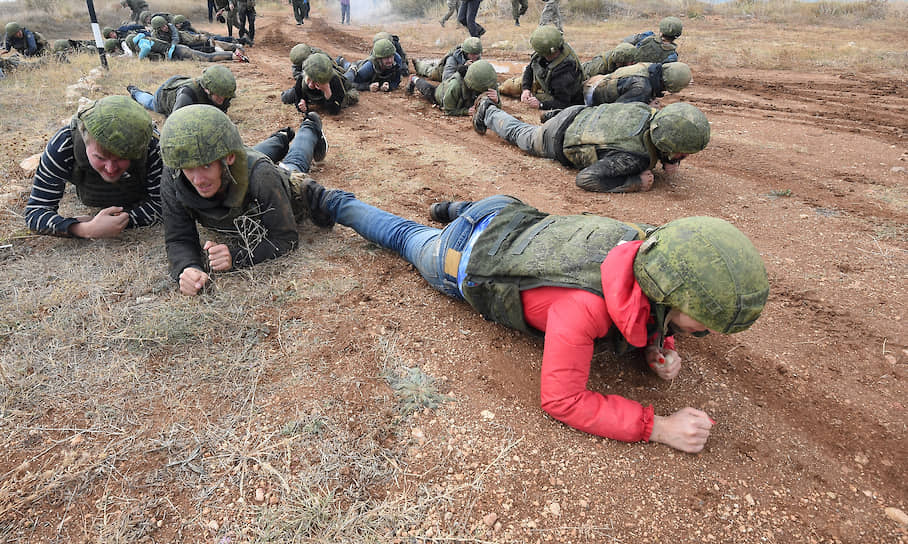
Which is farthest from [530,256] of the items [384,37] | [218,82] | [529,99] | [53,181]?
[384,37]

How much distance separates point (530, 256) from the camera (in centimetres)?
219

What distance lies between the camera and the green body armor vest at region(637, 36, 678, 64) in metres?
7.58

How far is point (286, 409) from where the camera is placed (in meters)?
2.12

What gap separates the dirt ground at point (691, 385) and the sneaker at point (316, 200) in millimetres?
148

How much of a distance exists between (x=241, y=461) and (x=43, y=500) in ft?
2.14

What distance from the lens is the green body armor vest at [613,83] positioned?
6.11 metres

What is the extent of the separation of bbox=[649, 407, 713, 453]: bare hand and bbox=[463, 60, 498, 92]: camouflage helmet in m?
5.43

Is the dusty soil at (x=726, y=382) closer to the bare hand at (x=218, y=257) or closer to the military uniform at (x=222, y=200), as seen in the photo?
the military uniform at (x=222, y=200)

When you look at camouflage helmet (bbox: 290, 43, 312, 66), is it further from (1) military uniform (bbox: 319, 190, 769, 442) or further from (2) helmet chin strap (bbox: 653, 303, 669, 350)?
(2) helmet chin strap (bbox: 653, 303, 669, 350)

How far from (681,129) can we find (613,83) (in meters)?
2.54

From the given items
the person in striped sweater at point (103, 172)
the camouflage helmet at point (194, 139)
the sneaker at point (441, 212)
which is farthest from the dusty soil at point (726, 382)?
the person in striped sweater at point (103, 172)

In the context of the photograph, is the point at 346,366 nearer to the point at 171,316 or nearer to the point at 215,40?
the point at 171,316

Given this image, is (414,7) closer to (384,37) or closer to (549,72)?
(384,37)

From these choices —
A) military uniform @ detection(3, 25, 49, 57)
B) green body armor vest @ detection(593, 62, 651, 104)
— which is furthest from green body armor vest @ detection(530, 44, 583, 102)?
military uniform @ detection(3, 25, 49, 57)
